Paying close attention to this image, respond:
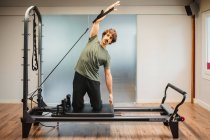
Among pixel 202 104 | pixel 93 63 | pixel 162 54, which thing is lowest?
pixel 202 104

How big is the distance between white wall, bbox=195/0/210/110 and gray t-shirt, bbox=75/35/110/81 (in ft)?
8.25

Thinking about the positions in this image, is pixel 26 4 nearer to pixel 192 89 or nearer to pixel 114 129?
pixel 114 129

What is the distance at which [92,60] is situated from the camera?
12.0 ft

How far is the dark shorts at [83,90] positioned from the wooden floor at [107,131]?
1.10 feet

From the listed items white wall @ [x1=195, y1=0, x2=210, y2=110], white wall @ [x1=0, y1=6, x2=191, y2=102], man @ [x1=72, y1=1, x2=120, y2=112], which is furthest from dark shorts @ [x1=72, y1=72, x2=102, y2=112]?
white wall @ [x1=195, y1=0, x2=210, y2=110]

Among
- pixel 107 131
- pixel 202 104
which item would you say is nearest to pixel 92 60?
pixel 107 131

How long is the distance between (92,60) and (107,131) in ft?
→ 3.25

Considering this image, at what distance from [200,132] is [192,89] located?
2253 mm

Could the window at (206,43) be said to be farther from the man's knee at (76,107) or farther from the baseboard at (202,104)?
the man's knee at (76,107)

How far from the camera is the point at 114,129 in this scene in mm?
3965

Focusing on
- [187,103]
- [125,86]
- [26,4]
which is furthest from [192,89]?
[26,4]

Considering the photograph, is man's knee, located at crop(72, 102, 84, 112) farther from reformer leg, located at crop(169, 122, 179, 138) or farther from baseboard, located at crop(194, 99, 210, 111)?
baseboard, located at crop(194, 99, 210, 111)

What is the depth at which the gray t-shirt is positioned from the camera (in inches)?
144

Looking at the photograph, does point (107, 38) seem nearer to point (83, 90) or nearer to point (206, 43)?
point (83, 90)
